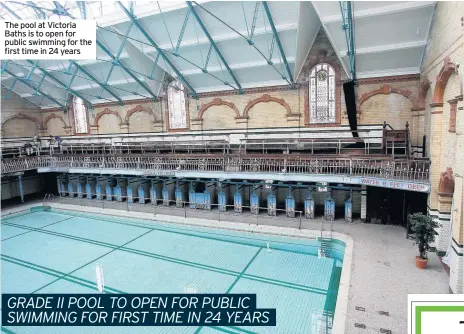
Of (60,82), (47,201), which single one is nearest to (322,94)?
(60,82)

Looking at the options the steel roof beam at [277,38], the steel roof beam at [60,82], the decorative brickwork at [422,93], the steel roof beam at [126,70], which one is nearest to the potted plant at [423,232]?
the decorative brickwork at [422,93]

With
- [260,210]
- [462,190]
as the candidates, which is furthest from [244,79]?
[462,190]

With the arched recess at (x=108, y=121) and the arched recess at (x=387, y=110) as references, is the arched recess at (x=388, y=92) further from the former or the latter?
the arched recess at (x=108, y=121)

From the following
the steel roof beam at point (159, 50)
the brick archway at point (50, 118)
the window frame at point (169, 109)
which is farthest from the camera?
the brick archway at point (50, 118)

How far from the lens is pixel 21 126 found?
24828mm

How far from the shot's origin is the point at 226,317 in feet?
22.9

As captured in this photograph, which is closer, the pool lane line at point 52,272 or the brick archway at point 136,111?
the pool lane line at point 52,272

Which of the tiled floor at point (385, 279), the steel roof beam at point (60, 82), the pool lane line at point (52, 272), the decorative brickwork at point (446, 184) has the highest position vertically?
the steel roof beam at point (60, 82)

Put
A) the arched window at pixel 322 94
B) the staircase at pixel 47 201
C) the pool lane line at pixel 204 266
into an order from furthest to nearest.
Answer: the staircase at pixel 47 201
the arched window at pixel 322 94
the pool lane line at pixel 204 266

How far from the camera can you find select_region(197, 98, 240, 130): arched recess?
1894cm

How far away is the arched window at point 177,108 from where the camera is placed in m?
20.4

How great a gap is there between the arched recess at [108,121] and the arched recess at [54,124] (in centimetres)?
389

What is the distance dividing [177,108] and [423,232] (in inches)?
637

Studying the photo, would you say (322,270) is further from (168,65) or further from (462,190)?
(168,65)
